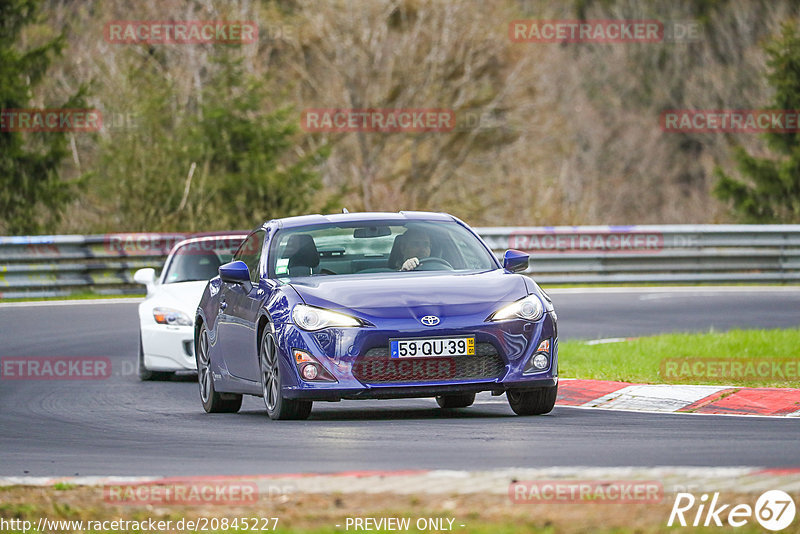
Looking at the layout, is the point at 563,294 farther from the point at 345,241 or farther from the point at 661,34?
the point at 661,34

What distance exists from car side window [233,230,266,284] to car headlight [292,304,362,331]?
4.15 ft

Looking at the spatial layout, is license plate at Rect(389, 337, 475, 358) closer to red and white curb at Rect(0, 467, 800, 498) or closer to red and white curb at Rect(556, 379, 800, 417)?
red and white curb at Rect(556, 379, 800, 417)

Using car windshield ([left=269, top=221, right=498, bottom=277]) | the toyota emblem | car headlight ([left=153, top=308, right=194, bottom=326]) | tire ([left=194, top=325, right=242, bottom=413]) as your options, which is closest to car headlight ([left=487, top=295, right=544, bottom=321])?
the toyota emblem

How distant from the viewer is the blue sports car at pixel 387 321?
10250 mm

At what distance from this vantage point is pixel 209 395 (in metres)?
12.6

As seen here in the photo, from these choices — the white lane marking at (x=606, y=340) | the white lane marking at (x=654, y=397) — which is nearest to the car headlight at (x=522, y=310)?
the white lane marking at (x=654, y=397)

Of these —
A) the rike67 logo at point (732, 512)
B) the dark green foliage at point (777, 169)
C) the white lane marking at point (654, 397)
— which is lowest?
the dark green foliage at point (777, 169)

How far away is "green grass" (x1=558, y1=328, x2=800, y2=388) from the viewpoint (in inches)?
532

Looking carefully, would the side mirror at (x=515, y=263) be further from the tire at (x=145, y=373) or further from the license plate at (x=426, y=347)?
the tire at (x=145, y=373)

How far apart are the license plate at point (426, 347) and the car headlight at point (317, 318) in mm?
295

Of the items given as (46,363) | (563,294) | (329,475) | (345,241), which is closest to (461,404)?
(345,241)

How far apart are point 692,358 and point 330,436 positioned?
20.3 feet

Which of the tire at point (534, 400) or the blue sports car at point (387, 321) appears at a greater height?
the blue sports car at point (387, 321)

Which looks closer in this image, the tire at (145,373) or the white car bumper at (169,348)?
the white car bumper at (169,348)
